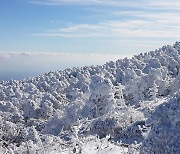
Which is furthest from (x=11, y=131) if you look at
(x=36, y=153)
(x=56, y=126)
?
(x=36, y=153)

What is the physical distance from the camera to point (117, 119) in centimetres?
5275

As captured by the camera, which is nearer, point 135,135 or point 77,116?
point 135,135

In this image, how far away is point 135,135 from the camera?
48406 mm

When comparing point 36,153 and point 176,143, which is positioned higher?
point 176,143

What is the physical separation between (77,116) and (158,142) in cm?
5081

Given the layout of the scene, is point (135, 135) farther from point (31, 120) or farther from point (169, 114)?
point (31, 120)

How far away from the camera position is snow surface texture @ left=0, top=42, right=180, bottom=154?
23.0 m

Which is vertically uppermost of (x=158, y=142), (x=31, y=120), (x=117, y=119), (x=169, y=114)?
(x=169, y=114)

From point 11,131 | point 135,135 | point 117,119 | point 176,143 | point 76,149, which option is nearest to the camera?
point 176,143

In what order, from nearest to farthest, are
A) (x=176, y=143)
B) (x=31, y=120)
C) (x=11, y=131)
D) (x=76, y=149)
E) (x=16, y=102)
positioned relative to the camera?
(x=176, y=143) → (x=76, y=149) → (x=11, y=131) → (x=31, y=120) → (x=16, y=102)

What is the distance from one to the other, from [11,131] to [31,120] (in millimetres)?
15134

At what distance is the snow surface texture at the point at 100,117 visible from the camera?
22953mm

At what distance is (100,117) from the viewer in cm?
5469

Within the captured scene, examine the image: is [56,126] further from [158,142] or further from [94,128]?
[158,142]
